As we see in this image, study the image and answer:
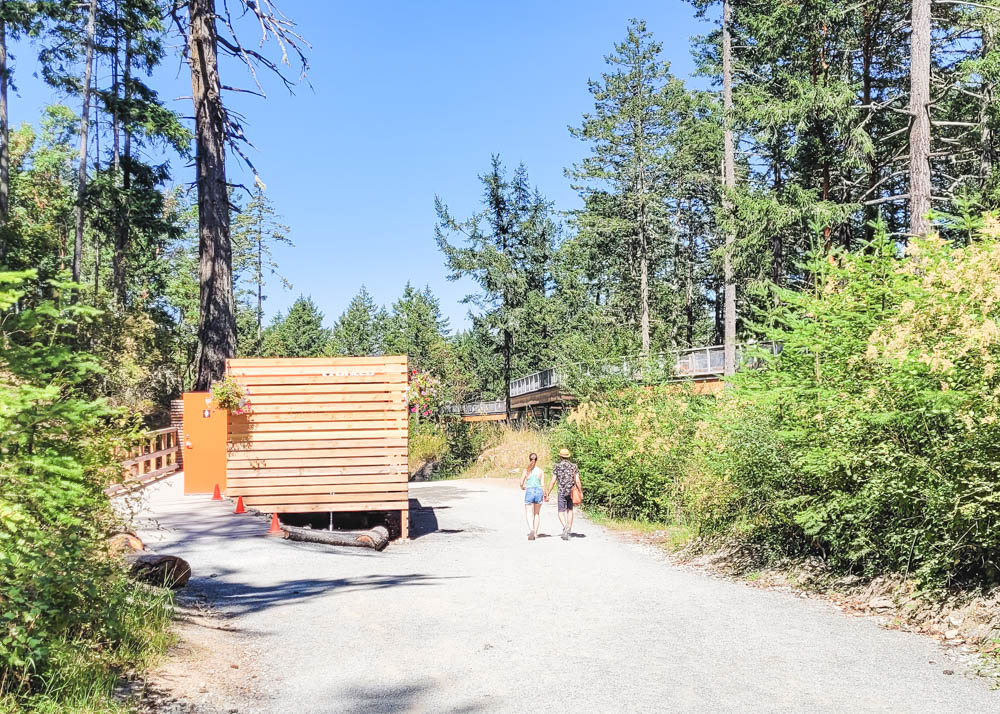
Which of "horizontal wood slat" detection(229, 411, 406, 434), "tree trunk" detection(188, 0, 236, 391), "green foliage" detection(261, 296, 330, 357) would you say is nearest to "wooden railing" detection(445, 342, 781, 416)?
"horizontal wood slat" detection(229, 411, 406, 434)

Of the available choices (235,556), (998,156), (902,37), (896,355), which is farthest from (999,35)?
(235,556)

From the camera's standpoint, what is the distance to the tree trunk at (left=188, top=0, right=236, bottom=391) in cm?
1700

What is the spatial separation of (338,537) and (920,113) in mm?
14093

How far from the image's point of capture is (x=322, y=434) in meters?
14.4

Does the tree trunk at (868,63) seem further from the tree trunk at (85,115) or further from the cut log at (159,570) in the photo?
the tree trunk at (85,115)

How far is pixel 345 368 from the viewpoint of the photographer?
47.7 ft

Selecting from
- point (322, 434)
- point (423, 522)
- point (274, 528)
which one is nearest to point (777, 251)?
point (423, 522)

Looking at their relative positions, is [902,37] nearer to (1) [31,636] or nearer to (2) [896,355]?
(2) [896,355]

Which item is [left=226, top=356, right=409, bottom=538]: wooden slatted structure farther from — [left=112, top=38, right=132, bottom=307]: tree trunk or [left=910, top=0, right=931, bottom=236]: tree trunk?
[left=112, top=38, right=132, bottom=307]: tree trunk

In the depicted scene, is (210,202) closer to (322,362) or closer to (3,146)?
(322,362)

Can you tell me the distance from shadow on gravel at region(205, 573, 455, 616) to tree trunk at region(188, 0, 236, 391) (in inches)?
318

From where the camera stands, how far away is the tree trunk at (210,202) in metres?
17.0

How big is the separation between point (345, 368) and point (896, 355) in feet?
30.8

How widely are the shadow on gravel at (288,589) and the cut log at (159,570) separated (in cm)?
56
